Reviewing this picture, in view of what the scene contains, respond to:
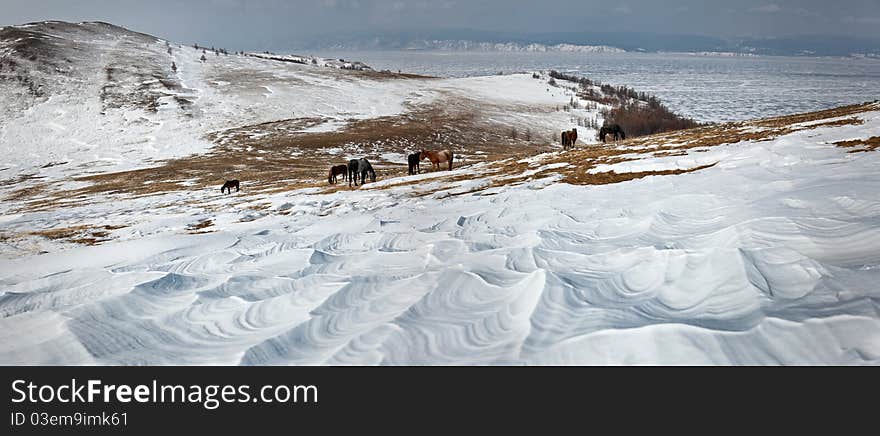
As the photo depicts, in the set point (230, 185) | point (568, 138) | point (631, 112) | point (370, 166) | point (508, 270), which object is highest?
point (631, 112)

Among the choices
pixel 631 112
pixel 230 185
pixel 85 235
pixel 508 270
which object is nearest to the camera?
pixel 508 270

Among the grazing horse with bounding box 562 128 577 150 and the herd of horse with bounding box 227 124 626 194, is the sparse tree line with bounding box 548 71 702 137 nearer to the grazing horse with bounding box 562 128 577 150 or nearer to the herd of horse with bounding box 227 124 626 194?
the grazing horse with bounding box 562 128 577 150

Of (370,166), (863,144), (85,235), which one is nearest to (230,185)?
(370,166)

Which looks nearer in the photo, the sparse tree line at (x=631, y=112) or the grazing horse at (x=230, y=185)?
the grazing horse at (x=230, y=185)

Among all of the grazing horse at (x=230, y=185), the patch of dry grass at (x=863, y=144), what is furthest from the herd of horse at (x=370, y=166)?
the patch of dry grass at (x=863, y=144)

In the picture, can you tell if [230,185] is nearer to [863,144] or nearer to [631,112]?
[863,144]

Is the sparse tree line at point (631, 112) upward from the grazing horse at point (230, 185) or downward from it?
upward

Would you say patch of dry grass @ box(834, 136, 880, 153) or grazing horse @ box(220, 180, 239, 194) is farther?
grazing horse @ box(220, 180, 239, 194)

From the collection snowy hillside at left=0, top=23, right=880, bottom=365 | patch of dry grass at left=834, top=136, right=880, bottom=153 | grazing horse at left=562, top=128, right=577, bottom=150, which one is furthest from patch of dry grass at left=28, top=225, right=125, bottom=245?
grazing horse at left=562, top=128, right=577, bottom=150

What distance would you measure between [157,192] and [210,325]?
118 feet

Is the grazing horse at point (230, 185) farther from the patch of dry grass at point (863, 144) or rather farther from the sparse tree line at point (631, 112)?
the sparse tree line at point (631, 112)

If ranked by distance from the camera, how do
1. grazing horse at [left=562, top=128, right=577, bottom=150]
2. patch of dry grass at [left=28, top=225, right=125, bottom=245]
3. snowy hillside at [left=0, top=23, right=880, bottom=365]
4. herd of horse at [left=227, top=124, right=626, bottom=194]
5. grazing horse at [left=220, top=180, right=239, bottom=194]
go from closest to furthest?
snowy hillside at [left=0, top=23, right=880, bottom=365] → patch of dry grass at [left=28, top=225, right=125, bottom=245] → herd of horse at [left=227, top=124, right=626, bottom=194] → grazing horse at [left=220, top=180, right=239, bottom=194] → grazing horse at [left=562, top=128, right=577, bottom=150]

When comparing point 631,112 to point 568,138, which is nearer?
point 568,138
